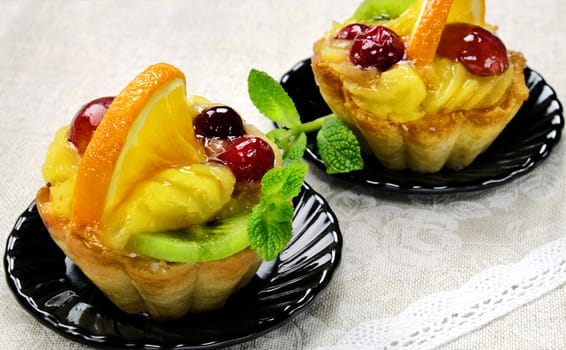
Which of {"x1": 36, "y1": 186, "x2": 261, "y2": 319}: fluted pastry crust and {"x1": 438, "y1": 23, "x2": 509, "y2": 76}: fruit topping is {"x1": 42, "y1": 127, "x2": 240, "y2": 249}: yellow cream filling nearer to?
{"x1": 36, "y1": 186, "x2": 261, "y2": 319}: fluted pastry crust

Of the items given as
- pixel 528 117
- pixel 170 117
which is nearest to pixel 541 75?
pixel 528 117

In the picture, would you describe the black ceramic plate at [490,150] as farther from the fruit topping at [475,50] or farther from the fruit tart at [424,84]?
the fruit topping at [475,50]

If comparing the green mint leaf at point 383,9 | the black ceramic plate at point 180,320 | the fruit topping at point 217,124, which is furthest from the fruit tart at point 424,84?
the fruit topping at point 217,124

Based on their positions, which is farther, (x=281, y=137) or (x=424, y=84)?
(x=281, y=137)


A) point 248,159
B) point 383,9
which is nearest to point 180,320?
point 248,159

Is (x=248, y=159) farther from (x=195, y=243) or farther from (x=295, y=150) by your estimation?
(x=295, y=150)
